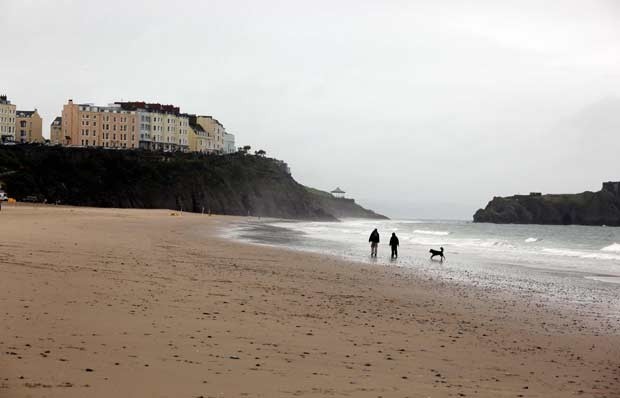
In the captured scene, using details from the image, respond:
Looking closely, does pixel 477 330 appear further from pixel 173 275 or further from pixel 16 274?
pixel 16 274

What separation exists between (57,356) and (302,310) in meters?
5.23

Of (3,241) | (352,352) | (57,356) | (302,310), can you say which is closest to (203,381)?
(57,356)

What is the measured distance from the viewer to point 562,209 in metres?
167

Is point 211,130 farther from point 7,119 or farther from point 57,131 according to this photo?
point 7,119

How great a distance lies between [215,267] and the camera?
1767cm

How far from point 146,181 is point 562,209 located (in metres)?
118

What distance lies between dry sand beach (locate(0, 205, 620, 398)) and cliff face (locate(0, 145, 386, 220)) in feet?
246

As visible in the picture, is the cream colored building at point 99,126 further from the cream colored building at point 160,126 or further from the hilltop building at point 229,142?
the hilltop building at point 229,142

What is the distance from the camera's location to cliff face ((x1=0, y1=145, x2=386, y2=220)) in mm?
87062

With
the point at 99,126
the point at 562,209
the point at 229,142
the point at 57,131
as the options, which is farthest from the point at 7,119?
the point at 562,209

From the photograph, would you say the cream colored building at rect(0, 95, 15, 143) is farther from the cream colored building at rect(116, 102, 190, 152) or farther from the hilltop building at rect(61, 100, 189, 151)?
the cream colored building at rect(116, 102, 190, 152)

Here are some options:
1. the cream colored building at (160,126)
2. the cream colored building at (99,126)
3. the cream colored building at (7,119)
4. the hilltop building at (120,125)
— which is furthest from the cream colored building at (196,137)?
the cream colored building at (7,119)

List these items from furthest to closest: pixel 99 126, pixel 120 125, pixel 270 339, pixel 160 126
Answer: pixel 160 126
pixel 120 125
pixel 99 126
pixel 270 339

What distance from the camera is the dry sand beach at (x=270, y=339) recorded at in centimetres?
618
